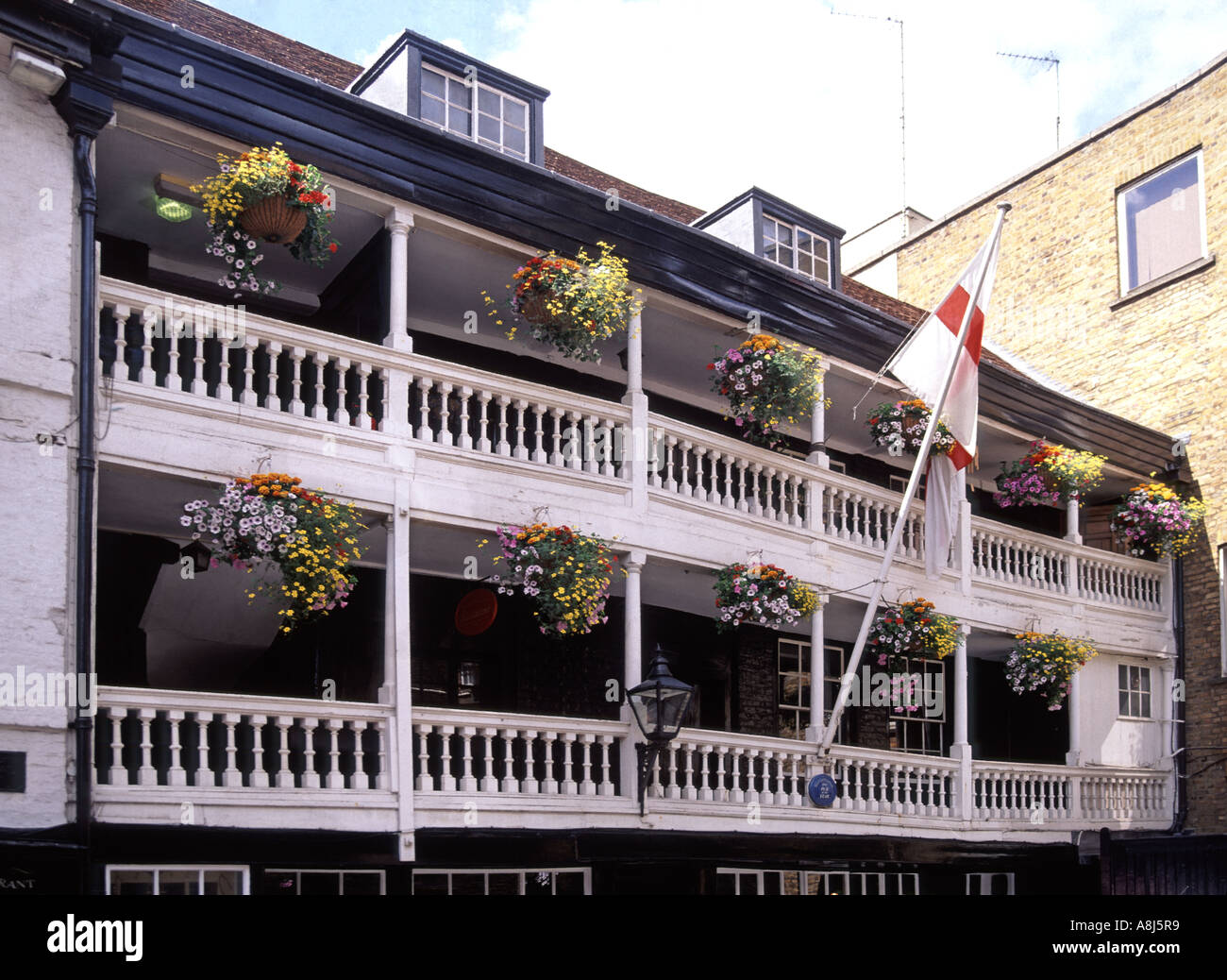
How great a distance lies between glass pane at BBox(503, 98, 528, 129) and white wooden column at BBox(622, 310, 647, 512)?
222 cm

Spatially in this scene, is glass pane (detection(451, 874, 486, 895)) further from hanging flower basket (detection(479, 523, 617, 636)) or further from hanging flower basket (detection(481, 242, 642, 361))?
hanging flower basket (detection(481, 242, 642, 361))

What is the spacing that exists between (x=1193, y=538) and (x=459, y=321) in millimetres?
9953

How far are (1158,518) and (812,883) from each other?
Result: 20.3ft

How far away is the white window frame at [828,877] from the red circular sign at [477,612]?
357 cm

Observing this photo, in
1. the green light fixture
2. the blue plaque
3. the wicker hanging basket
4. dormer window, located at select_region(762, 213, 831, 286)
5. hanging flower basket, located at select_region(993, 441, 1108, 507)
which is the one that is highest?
dormer window, located at select_region(762, 213, 831, 286)

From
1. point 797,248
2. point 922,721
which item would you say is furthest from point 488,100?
point 922,721

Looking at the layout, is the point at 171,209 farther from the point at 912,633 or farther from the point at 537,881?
the point at 912,633

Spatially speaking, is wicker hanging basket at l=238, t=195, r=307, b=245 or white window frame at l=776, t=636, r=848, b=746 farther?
white window frame at l=776, t=636, r=848, b=746

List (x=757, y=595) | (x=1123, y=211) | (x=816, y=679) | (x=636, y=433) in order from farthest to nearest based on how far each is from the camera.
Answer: (x=1123, y=211)
(x=816, y=679)
(x=757, y=595)
(x=636, y=433)

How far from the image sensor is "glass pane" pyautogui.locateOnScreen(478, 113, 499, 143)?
Answer: 512 inches

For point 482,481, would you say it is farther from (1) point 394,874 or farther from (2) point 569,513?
(1) point 394,874

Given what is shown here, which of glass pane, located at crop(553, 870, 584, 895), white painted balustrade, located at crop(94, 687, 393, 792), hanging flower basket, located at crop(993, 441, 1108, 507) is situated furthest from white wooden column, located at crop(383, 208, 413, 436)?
hanging flower basket, located at crop(993, 441, 1108, 507)

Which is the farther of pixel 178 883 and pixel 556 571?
pixel 556 571

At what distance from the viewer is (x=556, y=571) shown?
1091 cm
